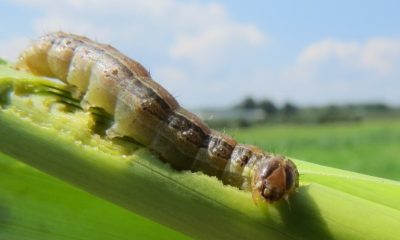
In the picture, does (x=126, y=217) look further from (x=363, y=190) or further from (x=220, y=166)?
(x=363, y=190)

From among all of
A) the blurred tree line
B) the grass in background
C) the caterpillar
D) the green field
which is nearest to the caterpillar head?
the caterpillar

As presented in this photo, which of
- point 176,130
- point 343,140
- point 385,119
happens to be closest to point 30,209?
point 176,130

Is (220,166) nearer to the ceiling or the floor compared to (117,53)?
nearer to the floor

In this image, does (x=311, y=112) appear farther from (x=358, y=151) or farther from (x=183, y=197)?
(x=183, y=197)

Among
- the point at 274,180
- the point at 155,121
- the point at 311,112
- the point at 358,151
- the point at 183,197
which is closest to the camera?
the point at 183,197

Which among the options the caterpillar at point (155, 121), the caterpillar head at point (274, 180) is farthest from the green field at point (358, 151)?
the caterpillar head at point (274, 180)

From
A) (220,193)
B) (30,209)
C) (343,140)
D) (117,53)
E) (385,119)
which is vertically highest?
(385,119)

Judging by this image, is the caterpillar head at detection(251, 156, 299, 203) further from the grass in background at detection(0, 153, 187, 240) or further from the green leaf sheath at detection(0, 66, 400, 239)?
the grass in background at detection(0, 153, 187, 240)

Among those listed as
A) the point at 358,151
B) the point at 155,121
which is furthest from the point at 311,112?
the point at 155,121

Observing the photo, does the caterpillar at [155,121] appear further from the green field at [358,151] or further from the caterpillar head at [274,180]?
the green field at [358,151]
